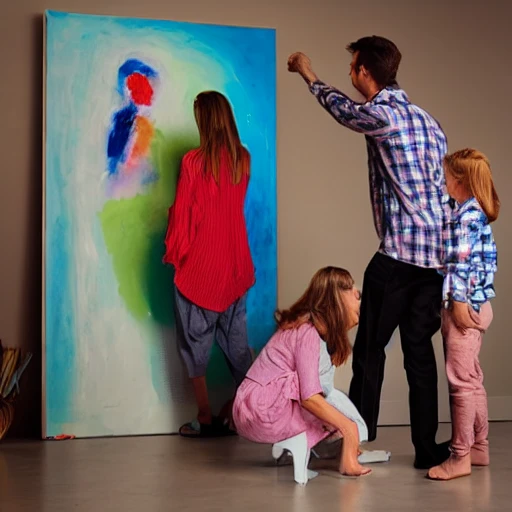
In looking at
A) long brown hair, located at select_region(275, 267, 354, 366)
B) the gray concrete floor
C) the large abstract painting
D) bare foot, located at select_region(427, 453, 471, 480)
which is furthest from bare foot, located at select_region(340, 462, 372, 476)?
the large abstract painting

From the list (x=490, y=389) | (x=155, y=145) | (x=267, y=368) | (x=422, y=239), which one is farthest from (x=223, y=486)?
(x=490, y=389)

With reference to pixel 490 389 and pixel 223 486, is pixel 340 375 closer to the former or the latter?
pixel 490 389

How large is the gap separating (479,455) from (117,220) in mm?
1982

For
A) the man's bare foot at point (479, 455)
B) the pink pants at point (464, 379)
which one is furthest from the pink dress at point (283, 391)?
the man's bare foot at point (479, 455)

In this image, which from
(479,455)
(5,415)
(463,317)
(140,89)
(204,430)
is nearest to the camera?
(463,317)

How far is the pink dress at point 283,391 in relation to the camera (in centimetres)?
338

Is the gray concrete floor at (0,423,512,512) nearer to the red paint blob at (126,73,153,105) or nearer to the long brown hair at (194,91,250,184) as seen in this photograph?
the long brown hair at (194,91,250,184)

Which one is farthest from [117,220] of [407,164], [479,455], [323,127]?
[479,455]

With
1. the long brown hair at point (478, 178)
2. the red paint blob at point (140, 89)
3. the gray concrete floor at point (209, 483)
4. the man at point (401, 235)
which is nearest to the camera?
the gray concrete floor at point (209, 483)

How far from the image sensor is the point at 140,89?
4.55 meters

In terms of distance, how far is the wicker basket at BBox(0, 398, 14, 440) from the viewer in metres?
4.16

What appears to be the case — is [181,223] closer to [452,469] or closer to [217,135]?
[217,135]

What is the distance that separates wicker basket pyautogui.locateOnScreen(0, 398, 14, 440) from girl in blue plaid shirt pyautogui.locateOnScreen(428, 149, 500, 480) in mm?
1911

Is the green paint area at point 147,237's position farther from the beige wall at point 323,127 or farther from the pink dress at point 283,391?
the pink dress at point 283,391
